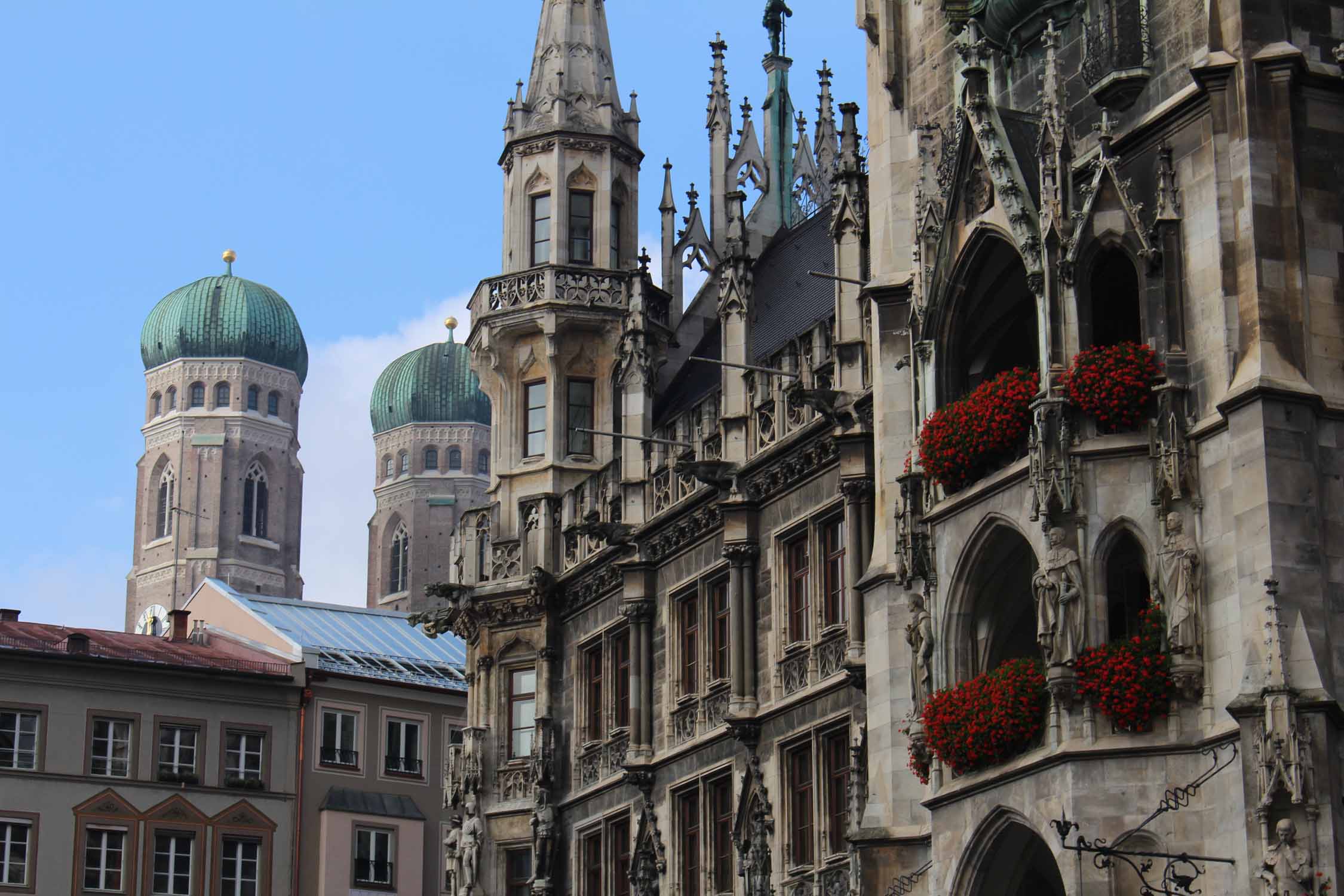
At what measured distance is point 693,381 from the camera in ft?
170

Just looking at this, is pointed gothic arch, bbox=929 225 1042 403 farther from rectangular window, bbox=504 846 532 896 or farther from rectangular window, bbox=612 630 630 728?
rectangular window, bbox=504 846 532 896

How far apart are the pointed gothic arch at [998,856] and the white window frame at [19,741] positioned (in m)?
41.0

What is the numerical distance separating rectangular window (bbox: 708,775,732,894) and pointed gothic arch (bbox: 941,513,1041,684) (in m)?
11.9

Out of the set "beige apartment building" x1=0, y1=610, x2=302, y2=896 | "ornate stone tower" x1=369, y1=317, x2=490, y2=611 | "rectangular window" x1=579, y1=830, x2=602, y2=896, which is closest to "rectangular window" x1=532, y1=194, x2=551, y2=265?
"rectangular window" x1=579, y1=830, x2=602, y2=896

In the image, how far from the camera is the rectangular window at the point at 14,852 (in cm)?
6569

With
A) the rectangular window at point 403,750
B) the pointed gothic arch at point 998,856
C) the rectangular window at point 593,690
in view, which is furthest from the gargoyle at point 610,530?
the rectangular window at point 403,750

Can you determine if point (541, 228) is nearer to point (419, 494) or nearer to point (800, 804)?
point (800, 804)

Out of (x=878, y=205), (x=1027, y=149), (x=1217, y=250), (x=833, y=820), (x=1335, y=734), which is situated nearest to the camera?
(x=1335, y=734)

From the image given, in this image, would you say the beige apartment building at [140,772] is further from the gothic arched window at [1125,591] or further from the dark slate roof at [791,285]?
the gothic arched window at [1125,591]

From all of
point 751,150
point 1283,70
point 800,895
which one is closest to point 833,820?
point 800,895

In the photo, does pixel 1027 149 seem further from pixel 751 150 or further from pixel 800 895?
pixel 751 150

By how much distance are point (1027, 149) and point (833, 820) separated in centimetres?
1213

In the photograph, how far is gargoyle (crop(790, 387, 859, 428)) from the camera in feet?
131

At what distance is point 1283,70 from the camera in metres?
29.2
